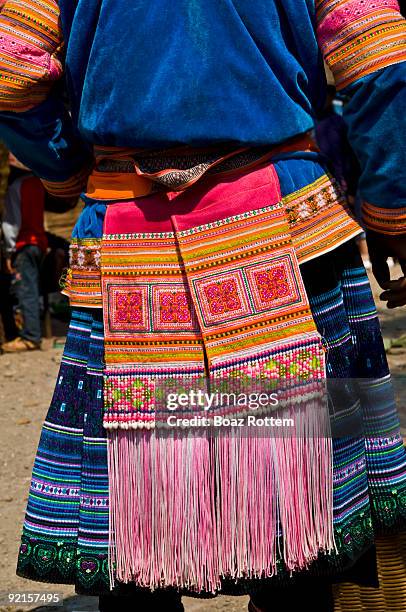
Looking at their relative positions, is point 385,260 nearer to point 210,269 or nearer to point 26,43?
point 210,269

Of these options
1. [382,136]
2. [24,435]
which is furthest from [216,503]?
[24,435]

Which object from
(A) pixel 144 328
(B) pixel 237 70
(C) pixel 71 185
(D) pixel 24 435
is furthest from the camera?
(D) pixel 24 435

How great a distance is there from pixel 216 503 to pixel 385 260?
678mm

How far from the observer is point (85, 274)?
2320 mm

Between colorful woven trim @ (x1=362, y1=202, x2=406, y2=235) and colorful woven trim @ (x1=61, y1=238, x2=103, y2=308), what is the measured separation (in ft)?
1.99

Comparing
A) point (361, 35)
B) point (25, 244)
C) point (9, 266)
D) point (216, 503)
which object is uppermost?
point (361, 35)

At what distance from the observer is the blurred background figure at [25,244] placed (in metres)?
7.55

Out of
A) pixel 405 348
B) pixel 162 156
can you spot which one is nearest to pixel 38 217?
pixel 405 348

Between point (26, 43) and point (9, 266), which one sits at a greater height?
point (26, 43)

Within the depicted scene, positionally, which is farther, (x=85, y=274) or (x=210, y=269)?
(x=85, y=274)

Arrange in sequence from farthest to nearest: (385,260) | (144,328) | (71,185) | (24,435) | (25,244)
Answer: (25,244)
(24,435)
(71,185)
(385,260)
(144,328)

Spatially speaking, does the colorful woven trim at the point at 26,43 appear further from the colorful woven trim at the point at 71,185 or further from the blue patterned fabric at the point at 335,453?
the blue patterned fabric at the point at 335,453

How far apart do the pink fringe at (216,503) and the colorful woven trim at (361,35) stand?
729 mm

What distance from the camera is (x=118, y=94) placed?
2143mm
